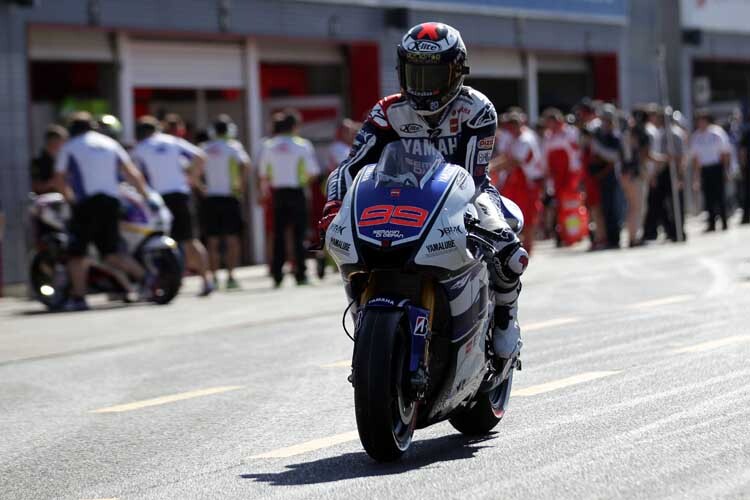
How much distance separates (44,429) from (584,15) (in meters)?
23.9

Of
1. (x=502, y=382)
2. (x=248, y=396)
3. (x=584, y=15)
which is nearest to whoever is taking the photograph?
(x=502, y=382)

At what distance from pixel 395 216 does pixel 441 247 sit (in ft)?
0.70

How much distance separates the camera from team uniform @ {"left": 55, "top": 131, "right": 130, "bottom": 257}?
16.3 meters

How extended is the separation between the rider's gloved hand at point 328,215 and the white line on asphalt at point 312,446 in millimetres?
970

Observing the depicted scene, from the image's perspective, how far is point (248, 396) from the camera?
9312mm

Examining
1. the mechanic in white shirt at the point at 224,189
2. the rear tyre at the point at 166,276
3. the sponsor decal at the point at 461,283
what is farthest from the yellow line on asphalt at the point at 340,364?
the mechanic in white shirt at the point at 224,189

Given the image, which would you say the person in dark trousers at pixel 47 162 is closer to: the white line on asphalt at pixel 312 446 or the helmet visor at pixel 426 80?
the white line on asphalt at pixel 312 446

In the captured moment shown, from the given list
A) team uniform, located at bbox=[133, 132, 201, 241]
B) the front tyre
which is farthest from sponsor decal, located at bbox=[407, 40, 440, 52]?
team uniform, located at bbox=[133, 132, 201, 241]

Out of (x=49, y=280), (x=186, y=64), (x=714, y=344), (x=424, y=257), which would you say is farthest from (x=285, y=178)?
(x=424, y=257)

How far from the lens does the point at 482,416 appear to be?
7.35 meters

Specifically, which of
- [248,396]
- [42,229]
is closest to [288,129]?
[42,229]

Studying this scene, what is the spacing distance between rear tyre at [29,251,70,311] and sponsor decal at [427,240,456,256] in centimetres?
1034

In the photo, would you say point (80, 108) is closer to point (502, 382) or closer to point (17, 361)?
point (17, 361)

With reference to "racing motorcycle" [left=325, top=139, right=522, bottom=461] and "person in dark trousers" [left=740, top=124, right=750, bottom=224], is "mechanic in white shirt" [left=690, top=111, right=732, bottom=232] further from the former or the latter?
"racing motorcycle" [left=325, top=139, right=522, bottom=461]
